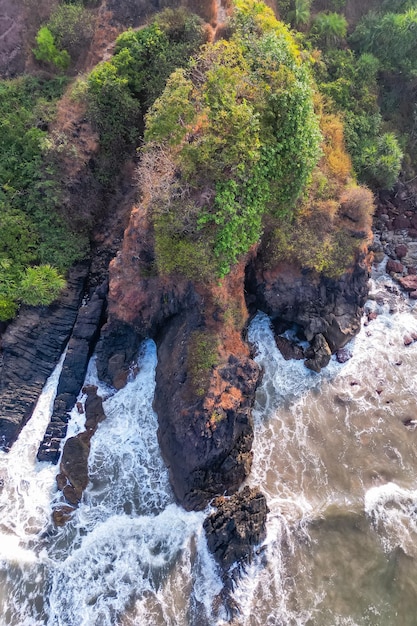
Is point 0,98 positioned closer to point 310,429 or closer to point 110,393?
point 110,393

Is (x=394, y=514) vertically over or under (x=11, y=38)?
under

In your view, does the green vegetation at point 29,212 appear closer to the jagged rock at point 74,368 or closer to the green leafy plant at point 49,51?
the jagged rock at point 74,368

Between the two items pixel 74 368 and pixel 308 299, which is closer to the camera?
pixel 74 368

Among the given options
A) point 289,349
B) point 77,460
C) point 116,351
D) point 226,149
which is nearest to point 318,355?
point 289,349

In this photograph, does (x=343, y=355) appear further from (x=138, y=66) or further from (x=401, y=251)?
(x=138, y=66)

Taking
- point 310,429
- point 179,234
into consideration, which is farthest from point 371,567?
point 179,234

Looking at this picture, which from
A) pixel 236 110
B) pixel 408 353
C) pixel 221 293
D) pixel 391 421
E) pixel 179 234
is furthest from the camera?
pixel 408 353
